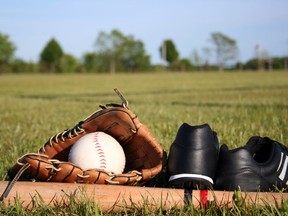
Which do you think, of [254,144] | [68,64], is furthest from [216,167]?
[68,64]

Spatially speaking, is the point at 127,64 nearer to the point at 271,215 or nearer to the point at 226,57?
the point at 226,57

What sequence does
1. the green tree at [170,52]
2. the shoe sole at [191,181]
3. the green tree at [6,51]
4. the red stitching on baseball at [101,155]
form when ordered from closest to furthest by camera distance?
the shoe sole at [191,181], the red stitching on baseball at [101,155], the green tree at [6,51], the green tree at [170,52]

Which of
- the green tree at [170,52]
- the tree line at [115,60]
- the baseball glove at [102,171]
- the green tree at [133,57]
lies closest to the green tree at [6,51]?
the tree line at [115,60]

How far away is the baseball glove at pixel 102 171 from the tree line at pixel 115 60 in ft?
212

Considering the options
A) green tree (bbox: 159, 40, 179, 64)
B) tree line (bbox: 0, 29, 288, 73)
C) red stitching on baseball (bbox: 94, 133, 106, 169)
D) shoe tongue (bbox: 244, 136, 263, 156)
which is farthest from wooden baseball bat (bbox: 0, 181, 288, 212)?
green tree (bbox: 159, 40, 179, 64)

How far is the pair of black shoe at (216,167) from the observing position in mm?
2195

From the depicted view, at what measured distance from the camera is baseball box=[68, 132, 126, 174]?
2531 millimetres

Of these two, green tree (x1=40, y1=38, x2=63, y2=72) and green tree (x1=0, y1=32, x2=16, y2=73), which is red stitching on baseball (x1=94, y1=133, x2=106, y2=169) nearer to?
green tree (x1=0, y1=32, x2=16, y2=73)

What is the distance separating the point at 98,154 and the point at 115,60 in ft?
263

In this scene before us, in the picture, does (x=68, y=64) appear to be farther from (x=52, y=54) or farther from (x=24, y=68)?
(x=24, y=68)

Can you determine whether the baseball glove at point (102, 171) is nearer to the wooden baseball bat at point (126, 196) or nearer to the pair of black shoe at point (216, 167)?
the wooden baseball bat at point (126, 196)

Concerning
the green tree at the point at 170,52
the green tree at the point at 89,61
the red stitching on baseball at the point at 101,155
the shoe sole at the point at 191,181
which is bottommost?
the shoe sole at the point at 191,181

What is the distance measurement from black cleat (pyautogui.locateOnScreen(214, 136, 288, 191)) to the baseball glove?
46cm

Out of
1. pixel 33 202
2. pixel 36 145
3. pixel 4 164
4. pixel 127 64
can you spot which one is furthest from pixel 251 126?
pixel 127 64
